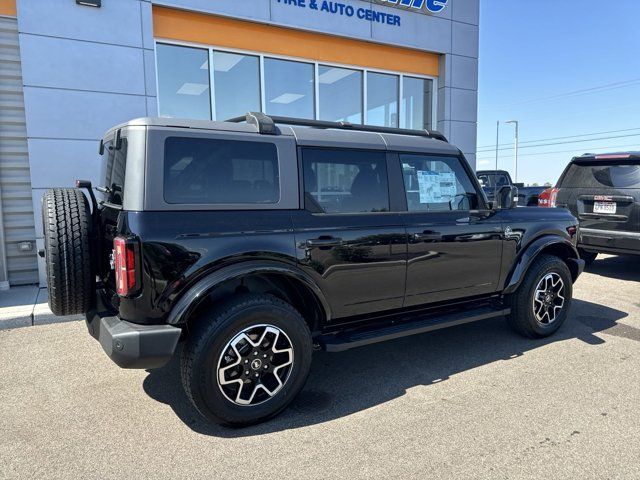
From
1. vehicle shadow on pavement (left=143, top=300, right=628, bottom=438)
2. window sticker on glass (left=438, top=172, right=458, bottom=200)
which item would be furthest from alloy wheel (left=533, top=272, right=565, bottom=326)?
window sticker on glass (left=438, top=172, right=458, bottom=200)

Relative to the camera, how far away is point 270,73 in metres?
8.05

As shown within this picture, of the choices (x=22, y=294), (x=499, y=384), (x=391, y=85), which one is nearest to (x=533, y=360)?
(x=499, y=384)

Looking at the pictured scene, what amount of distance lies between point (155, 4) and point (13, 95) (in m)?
2.41

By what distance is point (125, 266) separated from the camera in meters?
2.62

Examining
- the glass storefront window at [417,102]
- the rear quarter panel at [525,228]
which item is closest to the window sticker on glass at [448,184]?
the rear quarter panel at [525,228]

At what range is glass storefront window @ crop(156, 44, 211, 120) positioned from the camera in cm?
722

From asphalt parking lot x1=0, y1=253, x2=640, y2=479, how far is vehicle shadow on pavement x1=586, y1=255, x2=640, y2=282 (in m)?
3.67

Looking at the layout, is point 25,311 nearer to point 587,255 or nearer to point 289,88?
point 289,88

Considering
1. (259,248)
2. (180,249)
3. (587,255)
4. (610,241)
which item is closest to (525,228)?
(259,248)

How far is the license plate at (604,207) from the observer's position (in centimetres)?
681

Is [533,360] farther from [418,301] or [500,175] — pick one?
[500,175]

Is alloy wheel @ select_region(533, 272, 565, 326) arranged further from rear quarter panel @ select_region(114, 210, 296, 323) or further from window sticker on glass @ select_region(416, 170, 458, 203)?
rear quarter panel @ select_region(114, 210, 296, 323)

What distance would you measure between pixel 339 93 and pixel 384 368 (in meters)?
6.45

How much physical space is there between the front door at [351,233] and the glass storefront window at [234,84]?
4.78 metres
